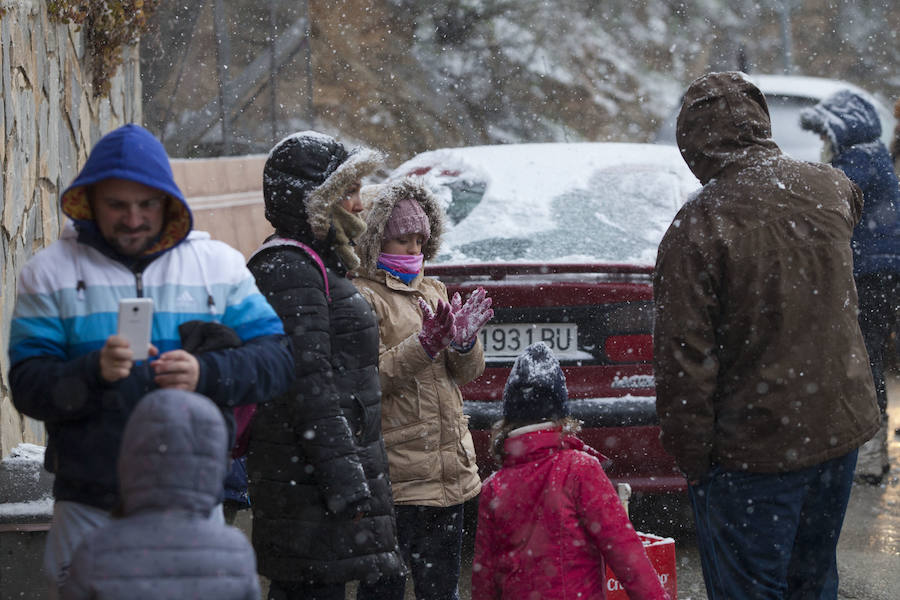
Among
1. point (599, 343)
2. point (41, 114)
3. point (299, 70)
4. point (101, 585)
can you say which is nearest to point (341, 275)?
point (101, 585)

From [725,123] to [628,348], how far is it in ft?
6.49

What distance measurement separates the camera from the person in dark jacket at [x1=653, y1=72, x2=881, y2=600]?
3348 mm

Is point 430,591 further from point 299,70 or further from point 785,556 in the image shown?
point 299,70

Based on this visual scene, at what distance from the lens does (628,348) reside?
5.32m

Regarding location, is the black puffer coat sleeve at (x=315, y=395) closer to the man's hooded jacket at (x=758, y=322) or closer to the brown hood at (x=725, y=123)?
the man's hooded jacket at (x=758, y=322)

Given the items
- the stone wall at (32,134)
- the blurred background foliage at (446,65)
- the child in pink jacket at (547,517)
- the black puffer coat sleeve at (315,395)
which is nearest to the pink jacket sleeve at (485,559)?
the child in pink jacket at (547,517)

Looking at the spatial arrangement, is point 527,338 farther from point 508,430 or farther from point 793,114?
point 793,114

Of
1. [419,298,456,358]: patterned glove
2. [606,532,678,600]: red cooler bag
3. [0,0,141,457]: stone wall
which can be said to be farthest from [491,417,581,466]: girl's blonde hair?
[0,0,141,457]: stone wall

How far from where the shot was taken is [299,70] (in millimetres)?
15961

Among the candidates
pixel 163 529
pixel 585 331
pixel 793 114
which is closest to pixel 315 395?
pixel 163 529

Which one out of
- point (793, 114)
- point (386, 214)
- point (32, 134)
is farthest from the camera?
point (793, 114)

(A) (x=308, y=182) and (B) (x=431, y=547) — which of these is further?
(B) (x=431, y=547)

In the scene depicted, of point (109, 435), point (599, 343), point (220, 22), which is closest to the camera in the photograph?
point (109, 435)

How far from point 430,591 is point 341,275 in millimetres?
1264
